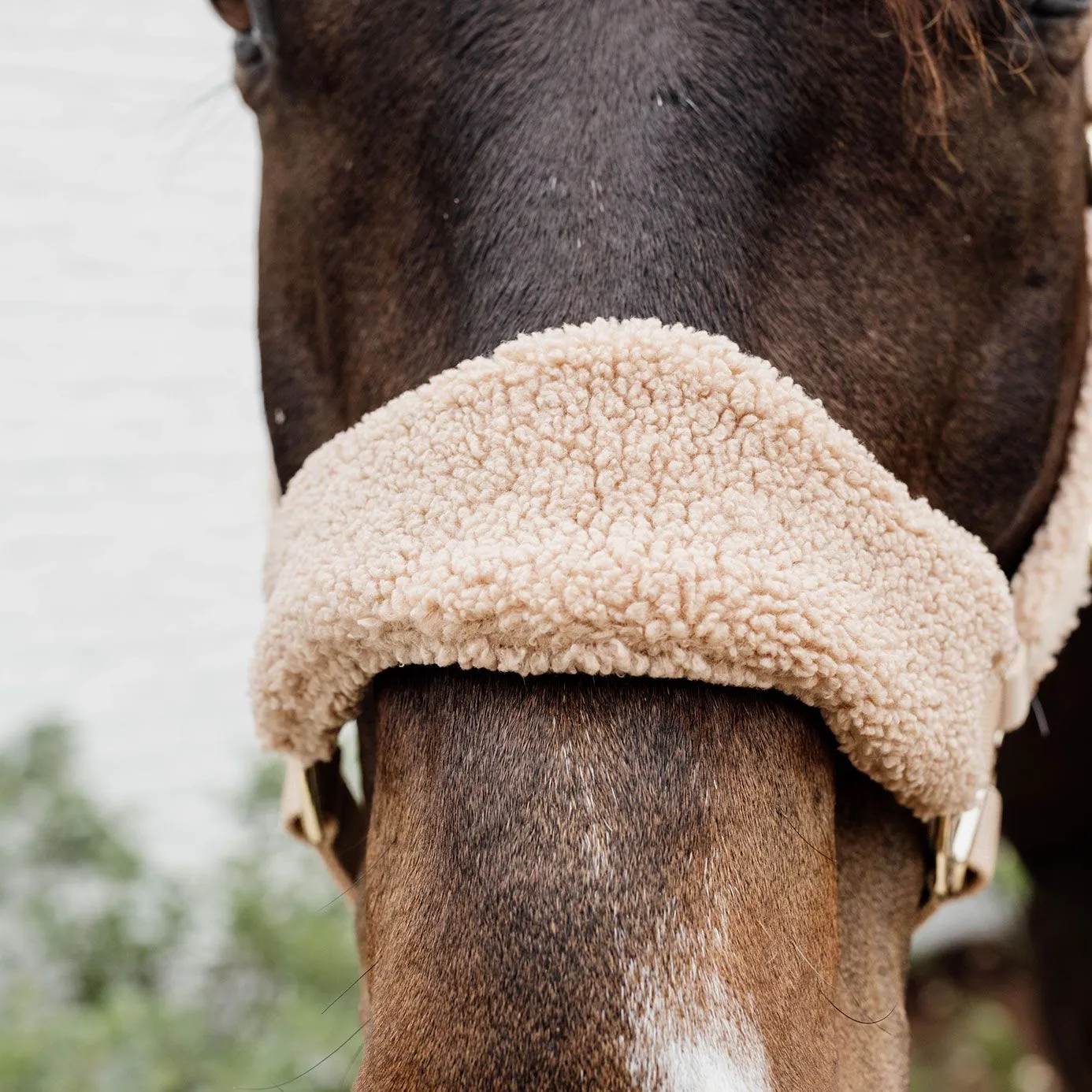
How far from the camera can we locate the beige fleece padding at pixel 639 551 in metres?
0.82

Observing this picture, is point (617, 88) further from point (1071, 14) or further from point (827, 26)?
point (1071, 14)

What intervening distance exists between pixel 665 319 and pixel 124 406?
331cm

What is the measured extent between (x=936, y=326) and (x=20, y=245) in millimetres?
3439

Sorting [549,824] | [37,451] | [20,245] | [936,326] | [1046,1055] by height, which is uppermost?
[936,326]

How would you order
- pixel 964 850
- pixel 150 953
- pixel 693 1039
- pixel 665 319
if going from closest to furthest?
pixel 693 1039, pixel 665 319, pixel 964 850, pixel 150 953

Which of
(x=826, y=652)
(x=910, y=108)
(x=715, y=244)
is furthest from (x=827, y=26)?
(x=826, y=652)

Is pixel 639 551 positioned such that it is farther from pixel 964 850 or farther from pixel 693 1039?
pixel 964 850

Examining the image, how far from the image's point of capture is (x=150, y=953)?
291 centimetres

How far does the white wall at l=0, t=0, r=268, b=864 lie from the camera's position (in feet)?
12.2

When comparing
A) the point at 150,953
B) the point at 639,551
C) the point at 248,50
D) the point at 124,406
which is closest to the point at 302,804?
the point at 639,551

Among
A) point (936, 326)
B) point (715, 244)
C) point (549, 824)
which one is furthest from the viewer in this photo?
point (936, 326)

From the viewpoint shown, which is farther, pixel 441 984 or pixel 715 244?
pixel 715 244

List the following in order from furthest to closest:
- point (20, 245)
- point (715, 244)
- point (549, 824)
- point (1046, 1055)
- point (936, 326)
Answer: point (20, 245), point (1046, 1055), point (936, 326), point (715, 244), point (549, 824)

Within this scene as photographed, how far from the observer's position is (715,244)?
37.3 inches
